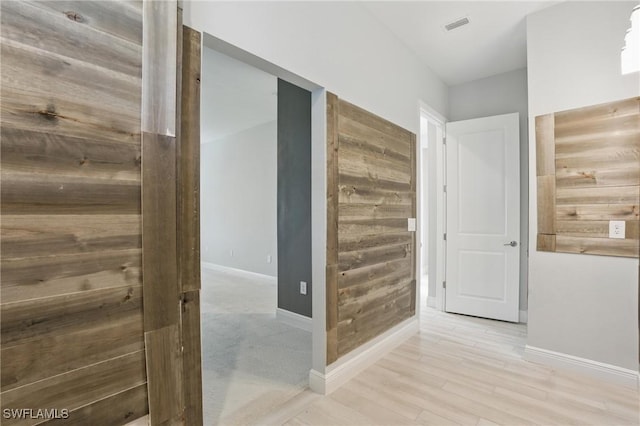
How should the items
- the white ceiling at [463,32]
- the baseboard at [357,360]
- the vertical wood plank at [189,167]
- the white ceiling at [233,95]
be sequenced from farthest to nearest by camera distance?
1. the white ceiling at [233,95]
2. the white ceiling at [463,32]
3. the baseboard at [357,360]
4. the vertical wood plank at [189,167]

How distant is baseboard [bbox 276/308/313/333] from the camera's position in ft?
11.2

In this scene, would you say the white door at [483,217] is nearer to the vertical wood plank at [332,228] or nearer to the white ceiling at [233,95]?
the vertical wood plank at [332,228]

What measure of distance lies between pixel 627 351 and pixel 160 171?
3441mm

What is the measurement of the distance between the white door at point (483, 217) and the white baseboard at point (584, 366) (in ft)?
3.32

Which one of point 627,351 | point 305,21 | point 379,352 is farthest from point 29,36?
point 627,351

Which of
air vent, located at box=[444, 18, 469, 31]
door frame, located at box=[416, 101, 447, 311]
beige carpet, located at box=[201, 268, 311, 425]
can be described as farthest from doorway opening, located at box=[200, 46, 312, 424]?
door frame, located at box=[416, 101, 447, 311]

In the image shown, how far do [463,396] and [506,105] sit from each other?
3390mm

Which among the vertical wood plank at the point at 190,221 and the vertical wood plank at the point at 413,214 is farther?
the vertical wood plank at the point at 413,214

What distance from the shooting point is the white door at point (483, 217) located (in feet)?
11.8

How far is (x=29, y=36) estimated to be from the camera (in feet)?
3.41

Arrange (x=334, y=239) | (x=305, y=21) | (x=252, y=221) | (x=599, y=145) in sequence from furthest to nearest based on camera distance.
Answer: (x=252, y=221) < (x=599, y=145) < (x=334, y=239) < (x=305, y=21)

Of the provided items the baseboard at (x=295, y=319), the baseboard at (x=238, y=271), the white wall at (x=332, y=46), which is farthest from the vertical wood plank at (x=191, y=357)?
the baseboard at (x=238, y=271)

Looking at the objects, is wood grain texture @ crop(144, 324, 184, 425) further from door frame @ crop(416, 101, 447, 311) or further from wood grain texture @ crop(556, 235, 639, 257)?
door frame @ crop(416, 101, 447, 311)

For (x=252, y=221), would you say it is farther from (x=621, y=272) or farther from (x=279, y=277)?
(x=621, y=272)
